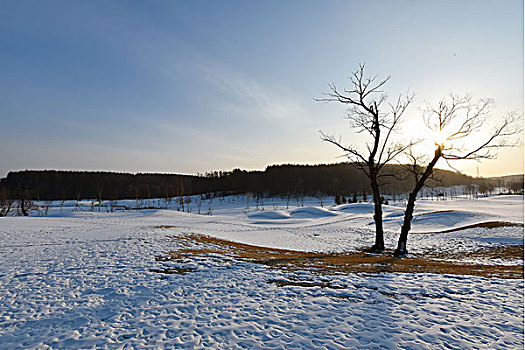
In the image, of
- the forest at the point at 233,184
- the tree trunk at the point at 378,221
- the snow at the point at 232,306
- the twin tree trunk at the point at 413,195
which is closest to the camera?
the snow at the point at 232,306

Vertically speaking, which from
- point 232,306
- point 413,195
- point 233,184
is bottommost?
point 232,306

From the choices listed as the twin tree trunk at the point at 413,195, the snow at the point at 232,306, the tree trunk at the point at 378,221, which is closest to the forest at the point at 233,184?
the tree trunk at the point at 378,221

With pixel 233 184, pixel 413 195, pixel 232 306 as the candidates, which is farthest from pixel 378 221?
pixel 233 184

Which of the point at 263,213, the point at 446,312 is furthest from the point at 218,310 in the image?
the point at 263,213

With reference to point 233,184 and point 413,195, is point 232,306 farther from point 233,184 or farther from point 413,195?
point 233,184

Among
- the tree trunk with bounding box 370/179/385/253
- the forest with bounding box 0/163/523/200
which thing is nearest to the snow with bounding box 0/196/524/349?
the tree trunk with bounding box 370/179/385/253

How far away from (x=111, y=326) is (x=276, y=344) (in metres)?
2.95

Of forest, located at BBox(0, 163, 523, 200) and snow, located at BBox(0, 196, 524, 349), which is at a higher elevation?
forest, located at BBox(0, 163, 523, 200)

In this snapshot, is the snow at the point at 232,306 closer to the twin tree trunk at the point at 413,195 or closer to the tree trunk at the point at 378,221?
the twin tree trunk at the point at 413,195

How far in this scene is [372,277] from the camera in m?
8.48

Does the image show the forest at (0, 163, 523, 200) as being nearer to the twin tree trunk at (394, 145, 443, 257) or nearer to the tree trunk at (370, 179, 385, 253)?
the tree trunk at (370, 179, 385, 253)

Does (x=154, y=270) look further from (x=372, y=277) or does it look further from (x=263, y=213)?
(x=263, y=213)

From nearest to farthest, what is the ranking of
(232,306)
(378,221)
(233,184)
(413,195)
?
(232,306), (413,195), (378,221), (233,184)

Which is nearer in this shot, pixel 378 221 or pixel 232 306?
pixel 232 306
